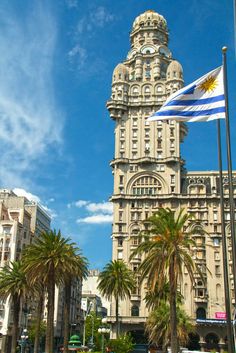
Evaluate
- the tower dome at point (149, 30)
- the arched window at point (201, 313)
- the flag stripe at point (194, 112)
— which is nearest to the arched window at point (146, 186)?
the arched window at point (201, 313)

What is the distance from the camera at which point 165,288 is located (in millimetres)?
73938

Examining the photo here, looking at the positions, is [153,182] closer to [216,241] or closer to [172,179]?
[172,179]

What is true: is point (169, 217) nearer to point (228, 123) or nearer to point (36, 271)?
point (36, 271)

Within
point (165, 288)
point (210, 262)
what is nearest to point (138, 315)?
point (210, 262)

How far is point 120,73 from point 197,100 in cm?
10048

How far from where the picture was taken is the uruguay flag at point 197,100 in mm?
24891

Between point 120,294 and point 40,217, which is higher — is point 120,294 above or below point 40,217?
below

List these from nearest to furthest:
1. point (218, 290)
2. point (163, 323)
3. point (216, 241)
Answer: point (163, 323), point (218, 290), point (216, 241)

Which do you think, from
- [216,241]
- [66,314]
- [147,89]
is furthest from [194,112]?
[147,89]

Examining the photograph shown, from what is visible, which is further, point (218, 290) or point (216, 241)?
point (216, 241)

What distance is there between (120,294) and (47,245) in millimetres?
29483

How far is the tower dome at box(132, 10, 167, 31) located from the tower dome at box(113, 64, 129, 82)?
16182 millimetres

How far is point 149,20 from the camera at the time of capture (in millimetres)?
131875

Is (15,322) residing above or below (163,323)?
below
